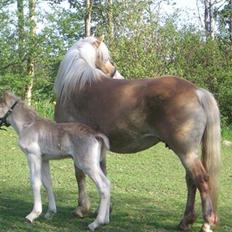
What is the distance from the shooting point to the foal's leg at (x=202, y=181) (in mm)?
5188

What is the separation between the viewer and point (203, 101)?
530cm

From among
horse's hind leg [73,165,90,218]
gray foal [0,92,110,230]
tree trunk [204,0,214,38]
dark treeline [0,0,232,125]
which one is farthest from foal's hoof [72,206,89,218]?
tree trunk [204,0,214,38]

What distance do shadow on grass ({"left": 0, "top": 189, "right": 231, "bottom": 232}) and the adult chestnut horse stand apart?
0.31m

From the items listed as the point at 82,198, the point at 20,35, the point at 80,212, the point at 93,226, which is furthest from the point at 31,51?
the point at 93,226

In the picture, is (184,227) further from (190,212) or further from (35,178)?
(35,178)

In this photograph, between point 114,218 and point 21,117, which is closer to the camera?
point 21,117

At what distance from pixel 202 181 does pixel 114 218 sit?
1.32m

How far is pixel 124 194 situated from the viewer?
8.00 metres

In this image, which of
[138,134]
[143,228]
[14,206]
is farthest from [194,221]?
[14,206]

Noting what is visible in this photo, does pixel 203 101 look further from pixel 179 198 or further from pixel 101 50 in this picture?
pixel 179 198

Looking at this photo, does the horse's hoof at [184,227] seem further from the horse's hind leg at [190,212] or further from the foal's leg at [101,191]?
the foal's leg at [101,191]

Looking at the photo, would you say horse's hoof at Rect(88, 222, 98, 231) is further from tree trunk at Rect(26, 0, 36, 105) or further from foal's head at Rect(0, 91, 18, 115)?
tree trunk at Rect(26, 0, 36, 105)

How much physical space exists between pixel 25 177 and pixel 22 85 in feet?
35.7

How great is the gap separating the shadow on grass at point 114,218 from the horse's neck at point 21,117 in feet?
3.22
